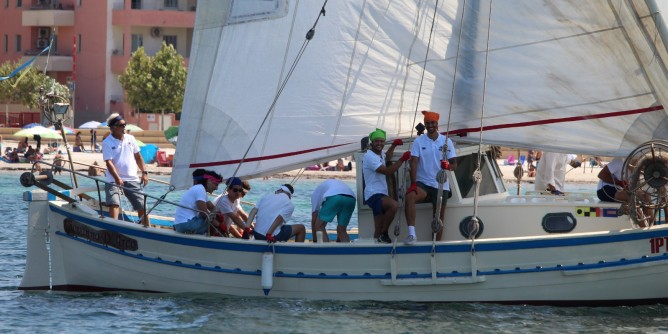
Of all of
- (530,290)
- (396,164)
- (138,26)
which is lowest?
(530,290)

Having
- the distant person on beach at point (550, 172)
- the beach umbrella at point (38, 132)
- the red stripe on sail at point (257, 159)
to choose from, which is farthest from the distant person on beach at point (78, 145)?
the distant person on beach at point (550, 172)

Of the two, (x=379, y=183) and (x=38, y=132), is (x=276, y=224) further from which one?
(x=38, y=132)

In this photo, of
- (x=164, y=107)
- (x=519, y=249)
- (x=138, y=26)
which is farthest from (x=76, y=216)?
(x=138, y=26)

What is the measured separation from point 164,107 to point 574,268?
213 feet

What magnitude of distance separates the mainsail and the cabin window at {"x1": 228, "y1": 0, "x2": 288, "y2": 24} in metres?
0.02

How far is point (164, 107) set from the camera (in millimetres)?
80562

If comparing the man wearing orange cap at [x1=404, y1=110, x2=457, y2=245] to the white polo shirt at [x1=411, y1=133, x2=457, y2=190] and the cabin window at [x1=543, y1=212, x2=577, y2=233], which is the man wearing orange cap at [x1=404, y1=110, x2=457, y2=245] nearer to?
the white polo shirt at [x1=411, y1=133, x2=457, y2=190]

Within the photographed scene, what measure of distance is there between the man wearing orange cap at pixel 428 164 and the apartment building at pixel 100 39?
65.5 metres

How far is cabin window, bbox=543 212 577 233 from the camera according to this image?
18.0 meters

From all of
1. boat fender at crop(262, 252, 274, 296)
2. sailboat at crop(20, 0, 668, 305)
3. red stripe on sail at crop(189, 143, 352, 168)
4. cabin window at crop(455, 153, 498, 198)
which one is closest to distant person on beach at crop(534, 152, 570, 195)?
sailboat at crop(20, 0, 668, 305)

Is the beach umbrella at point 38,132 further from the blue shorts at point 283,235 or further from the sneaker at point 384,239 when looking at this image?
the sneaker at point 384,239

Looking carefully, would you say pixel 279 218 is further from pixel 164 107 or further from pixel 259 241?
pixel 164 107

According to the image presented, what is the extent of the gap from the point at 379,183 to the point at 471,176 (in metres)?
1.42

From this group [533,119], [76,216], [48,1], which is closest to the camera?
[533,119]
